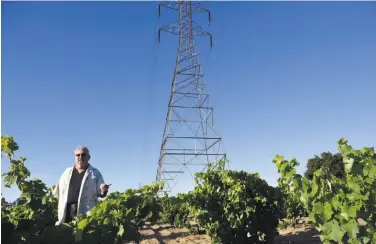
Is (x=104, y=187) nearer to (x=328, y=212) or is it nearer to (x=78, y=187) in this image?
(x=78, y=187)

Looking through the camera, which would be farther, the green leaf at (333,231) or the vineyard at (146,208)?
the green leaf at (333,231)

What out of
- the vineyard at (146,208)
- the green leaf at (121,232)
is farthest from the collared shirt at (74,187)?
the green leaf at (121,232)

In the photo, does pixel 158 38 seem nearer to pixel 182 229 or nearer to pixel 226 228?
pixel 182 229

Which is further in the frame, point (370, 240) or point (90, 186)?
point (90, 186)

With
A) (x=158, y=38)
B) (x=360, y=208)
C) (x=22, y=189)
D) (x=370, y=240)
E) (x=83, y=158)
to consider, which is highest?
(x=158, y=38)

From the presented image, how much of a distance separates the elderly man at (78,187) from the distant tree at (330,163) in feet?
99.4

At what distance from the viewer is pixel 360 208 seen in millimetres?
3150

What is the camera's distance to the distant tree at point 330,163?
34509 mm

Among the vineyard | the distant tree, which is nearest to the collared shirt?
the vineyard

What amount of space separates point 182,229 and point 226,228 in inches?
186

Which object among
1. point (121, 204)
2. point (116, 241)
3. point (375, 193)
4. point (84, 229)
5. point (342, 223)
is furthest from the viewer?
point (375, 193)

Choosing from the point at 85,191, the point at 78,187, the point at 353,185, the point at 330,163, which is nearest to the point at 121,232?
the point at 353,185

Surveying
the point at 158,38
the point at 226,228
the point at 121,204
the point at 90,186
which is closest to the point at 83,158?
the point at 90,186

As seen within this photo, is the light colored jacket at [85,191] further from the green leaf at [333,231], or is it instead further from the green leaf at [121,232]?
the green leaf at [333,231]
